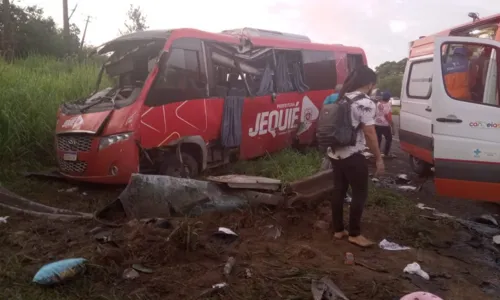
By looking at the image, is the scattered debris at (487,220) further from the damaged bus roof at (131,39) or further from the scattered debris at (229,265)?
the damaged bus roof at (131,39)

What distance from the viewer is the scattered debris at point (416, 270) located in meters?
3.64

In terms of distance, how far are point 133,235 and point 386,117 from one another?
263 inches

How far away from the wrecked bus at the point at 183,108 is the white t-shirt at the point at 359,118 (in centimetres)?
267

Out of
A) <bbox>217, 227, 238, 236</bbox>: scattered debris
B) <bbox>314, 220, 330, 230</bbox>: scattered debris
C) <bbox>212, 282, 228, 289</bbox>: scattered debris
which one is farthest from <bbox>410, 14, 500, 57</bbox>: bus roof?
<bbox>212, 282, 228, 289</bbox>: scattered debris

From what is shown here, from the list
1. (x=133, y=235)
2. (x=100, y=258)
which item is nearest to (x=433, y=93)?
(x=133, y=235)

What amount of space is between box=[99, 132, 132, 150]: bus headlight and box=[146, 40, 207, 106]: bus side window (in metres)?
0.52

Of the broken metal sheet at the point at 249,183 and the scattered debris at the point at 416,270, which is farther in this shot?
the broken metal sheet at the point at 249,183

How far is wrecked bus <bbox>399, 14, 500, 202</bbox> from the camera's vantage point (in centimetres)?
491

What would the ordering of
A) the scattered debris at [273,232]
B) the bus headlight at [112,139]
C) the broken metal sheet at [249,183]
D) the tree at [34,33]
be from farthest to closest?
1. the tree at [34,33]
2. the bus headlight at [112,139]
3. the broken metal sheet at [249,183]
4. the scattered debris at [273,232]

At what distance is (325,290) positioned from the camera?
319 cm

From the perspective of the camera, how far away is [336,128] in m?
4.04

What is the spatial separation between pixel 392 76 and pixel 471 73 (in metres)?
25.9

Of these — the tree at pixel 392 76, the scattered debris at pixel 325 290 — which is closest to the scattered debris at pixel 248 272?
the scattered debris at pixel 325 290

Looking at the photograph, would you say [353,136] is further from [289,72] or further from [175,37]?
[289,72]
